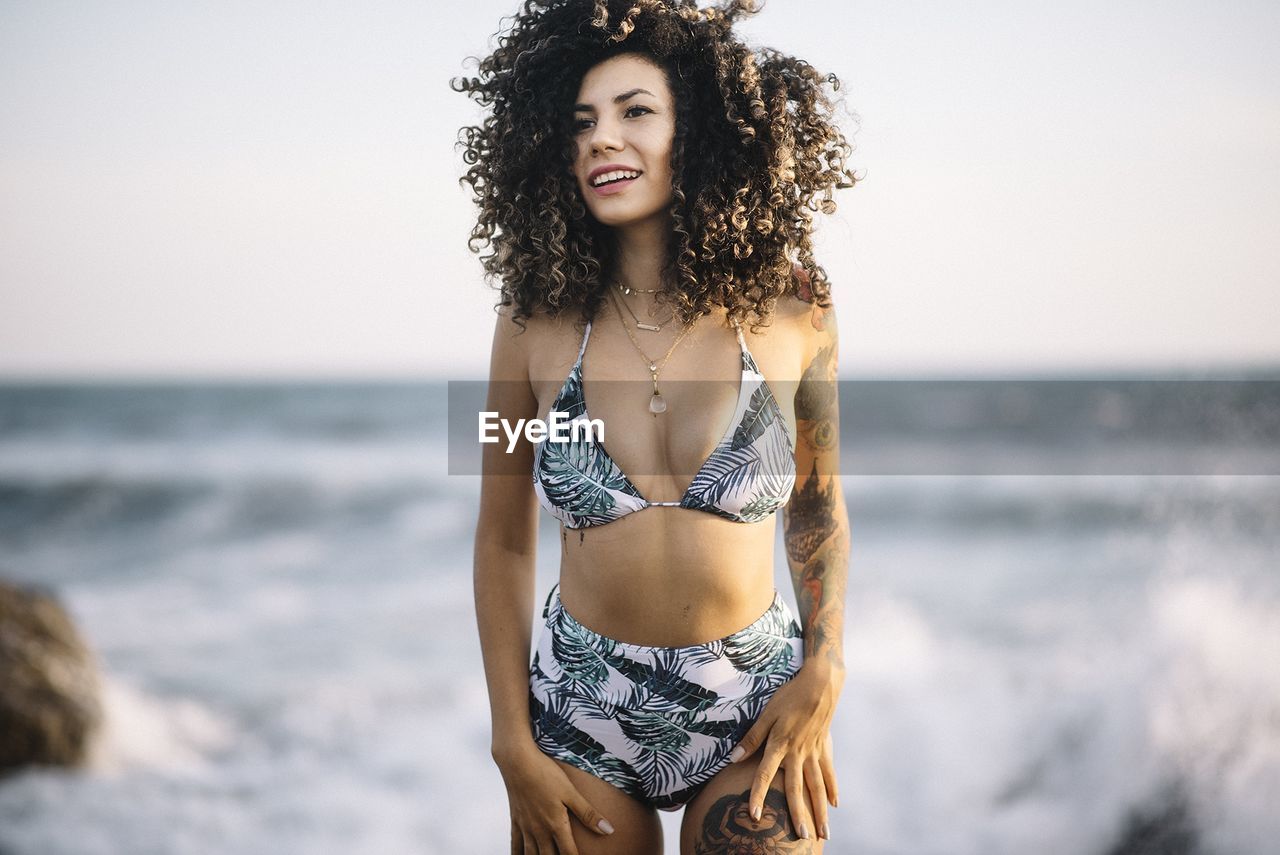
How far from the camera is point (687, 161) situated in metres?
2.15

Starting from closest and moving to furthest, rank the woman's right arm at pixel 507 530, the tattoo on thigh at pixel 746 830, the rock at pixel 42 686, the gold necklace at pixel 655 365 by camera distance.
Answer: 1. the tattoo on thigh at pixel 746 830
2. the gold necklace at pixel 655 365
3. the woman's right arm at pixel 507 530
4. the rock at pixel 42 686

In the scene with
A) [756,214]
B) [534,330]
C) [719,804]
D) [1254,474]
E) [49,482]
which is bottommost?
[49,482]

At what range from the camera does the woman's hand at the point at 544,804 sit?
1.97m

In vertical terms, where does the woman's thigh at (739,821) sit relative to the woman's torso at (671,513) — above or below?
below

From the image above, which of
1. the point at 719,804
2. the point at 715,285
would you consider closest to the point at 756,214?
the point at 715,285

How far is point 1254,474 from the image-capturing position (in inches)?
384

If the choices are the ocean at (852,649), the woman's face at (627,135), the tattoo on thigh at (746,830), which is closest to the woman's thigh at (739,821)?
the tattoo on thigh at (746,830)

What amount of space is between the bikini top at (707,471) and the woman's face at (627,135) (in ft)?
1.13

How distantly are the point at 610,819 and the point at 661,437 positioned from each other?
0.70 metres

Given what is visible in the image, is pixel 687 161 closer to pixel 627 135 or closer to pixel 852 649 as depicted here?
pixel 627 135

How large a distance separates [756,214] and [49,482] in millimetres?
14055

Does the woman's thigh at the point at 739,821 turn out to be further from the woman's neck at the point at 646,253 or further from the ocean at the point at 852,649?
the ocean at the point at 852,649

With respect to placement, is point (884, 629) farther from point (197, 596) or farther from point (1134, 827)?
point (197, 596)

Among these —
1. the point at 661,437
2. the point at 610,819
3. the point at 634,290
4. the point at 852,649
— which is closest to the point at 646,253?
A: the point at 634,290
